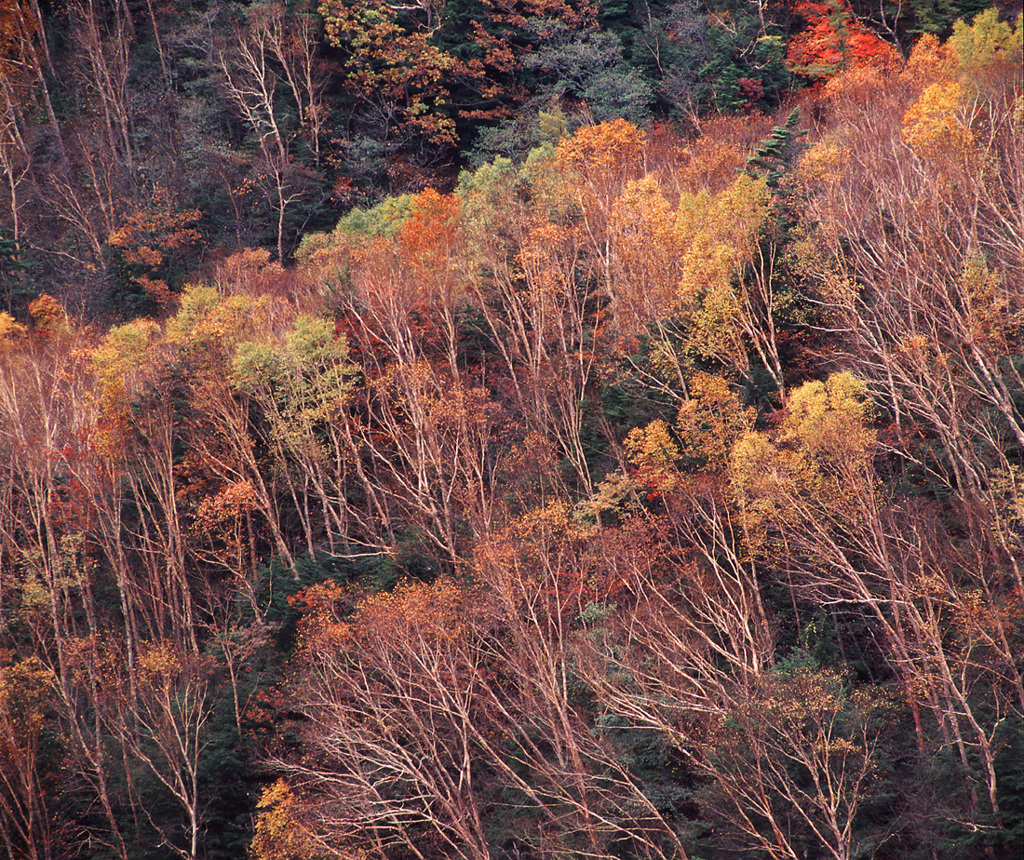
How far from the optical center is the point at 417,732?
23312 mm

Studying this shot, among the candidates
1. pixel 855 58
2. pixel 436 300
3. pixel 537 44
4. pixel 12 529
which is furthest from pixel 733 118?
pixel 12 529

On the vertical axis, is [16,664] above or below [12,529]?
below

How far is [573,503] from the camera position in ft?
87.8

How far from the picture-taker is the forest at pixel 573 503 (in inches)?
765

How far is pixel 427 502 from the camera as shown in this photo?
29.3m

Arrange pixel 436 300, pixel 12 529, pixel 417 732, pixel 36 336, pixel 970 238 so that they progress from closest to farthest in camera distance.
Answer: pixel 970 238, pixel 417 732, pixel 12 529, pixel 436 300, pixel 36 336

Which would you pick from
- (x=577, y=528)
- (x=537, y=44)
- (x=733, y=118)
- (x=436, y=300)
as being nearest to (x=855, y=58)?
(x=733, y=118)

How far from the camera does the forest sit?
19.4 meters

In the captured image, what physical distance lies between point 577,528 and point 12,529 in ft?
58.8

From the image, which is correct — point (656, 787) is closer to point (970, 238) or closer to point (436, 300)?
point (970, 238)

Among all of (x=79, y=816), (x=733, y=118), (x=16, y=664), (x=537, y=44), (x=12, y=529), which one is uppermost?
(x=537, y=44)

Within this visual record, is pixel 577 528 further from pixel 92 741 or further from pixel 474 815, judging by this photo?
pixel 92 741

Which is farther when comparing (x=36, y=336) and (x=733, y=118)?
(x=733, y=118)

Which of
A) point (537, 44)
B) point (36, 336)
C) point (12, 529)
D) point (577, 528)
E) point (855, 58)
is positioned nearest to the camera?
point (577, 528)
